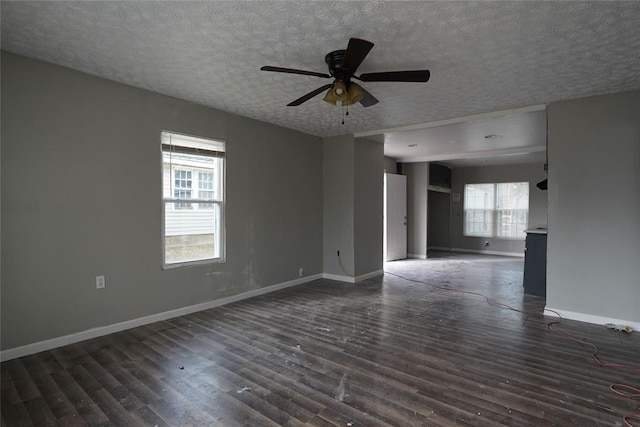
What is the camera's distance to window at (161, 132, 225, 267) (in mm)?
3902

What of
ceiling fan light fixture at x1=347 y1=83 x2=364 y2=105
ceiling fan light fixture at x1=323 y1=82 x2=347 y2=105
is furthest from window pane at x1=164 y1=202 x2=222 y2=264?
ceiling fan light fixture at x1=347 y1=83 x2=364 y2=105

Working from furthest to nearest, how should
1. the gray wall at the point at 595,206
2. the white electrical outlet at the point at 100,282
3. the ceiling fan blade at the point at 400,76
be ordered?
the gray wall at the point at 595,206 < the white electrical outlet at the point at 100,282 < the ceiling fan blade at the point at 400,76

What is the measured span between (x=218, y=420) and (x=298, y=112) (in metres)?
3.47

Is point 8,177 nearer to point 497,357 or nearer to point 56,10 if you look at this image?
point 56,10

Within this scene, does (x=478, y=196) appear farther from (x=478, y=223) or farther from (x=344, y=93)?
(x=344, y=93)

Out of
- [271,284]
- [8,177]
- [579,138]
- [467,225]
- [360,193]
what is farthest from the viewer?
[467,225]

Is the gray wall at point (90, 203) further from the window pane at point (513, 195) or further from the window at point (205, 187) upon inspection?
the window pane at point (513, 195)

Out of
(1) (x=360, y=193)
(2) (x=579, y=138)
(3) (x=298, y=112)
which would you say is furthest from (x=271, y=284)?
(2) (x=579, y=138)

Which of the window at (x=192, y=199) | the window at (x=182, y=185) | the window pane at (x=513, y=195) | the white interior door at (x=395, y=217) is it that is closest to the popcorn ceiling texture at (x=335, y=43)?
the window at (x=192, y=199)

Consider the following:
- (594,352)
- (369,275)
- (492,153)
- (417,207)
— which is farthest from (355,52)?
(417,207)

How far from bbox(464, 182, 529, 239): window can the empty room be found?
4.18 metres

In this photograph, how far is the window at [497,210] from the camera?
912cm

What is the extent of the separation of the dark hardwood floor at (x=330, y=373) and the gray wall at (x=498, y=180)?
577 cm

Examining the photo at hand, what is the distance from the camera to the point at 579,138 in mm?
3781
